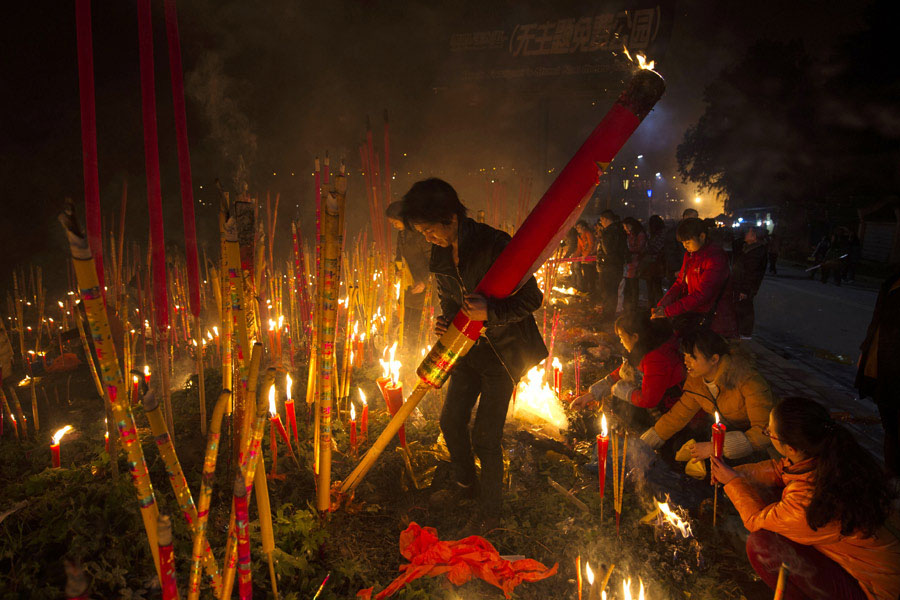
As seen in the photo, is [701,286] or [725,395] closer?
[725,395]

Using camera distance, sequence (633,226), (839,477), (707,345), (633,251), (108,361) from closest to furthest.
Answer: (108,361) < (839,477) < (707,345) < (633,226) < (633,251)

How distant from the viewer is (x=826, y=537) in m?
1.88

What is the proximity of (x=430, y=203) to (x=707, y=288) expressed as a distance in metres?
3.36

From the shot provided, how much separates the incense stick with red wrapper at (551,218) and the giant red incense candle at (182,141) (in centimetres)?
110

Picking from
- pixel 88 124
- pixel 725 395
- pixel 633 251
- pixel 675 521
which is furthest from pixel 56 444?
pixel 633 251

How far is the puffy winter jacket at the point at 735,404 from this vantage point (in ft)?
9.05

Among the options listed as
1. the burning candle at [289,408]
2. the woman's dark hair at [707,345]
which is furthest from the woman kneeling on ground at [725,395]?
the burning candle at [289,408]

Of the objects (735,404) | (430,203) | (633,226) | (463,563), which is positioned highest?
(633,226)

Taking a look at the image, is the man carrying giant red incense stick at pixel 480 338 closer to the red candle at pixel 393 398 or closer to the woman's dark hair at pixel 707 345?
the red candle at pixel 393 398

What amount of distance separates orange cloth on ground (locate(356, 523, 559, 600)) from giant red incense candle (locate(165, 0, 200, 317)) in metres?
1.67

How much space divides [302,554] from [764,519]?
2220mm

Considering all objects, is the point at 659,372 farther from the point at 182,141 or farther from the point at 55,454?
the point at 55,454

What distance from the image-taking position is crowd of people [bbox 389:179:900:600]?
1.81 meters

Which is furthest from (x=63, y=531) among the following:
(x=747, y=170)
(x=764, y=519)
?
(x=747, y=170)
